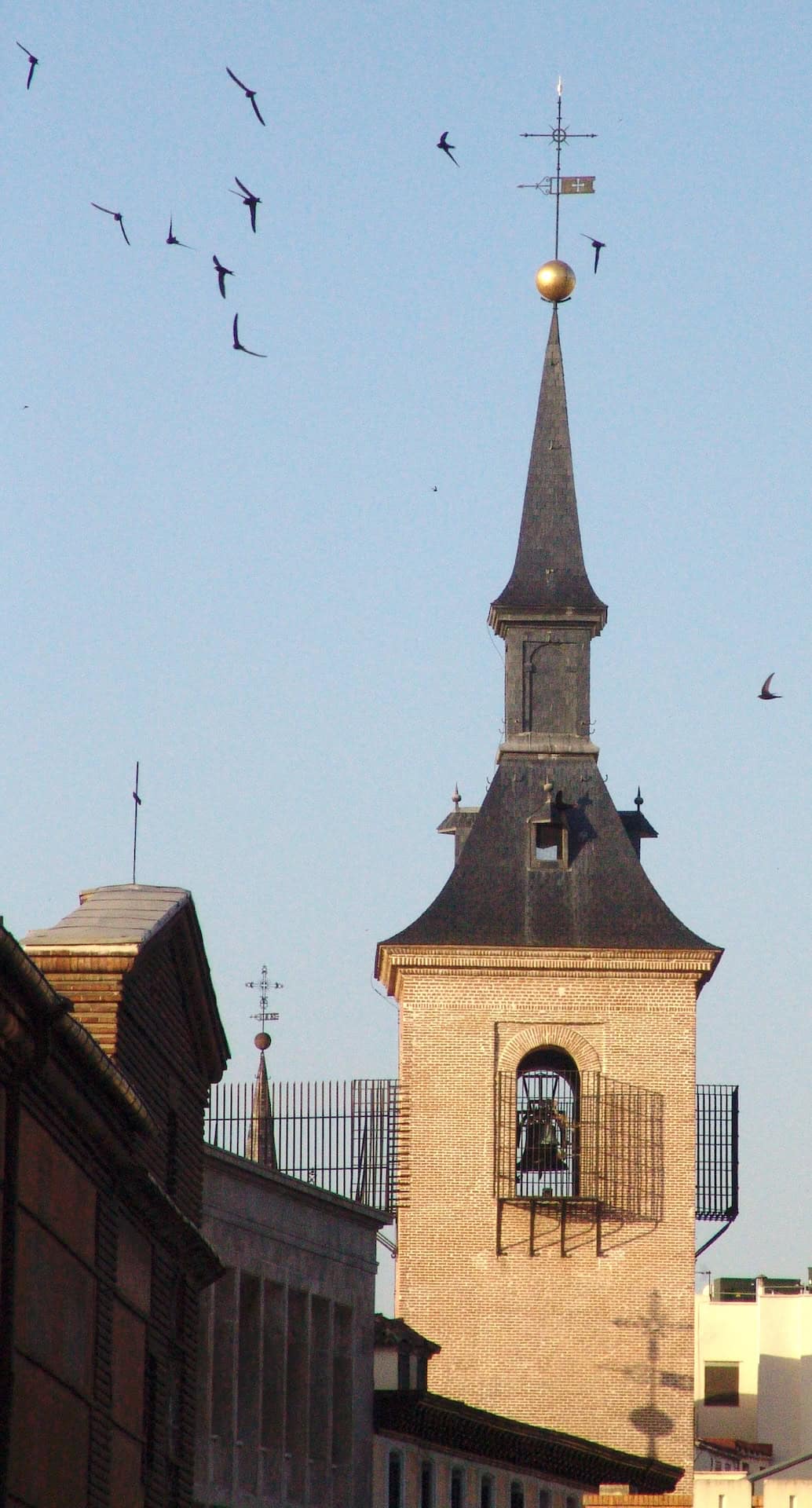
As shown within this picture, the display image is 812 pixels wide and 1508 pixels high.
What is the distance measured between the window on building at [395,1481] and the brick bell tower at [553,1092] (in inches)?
262

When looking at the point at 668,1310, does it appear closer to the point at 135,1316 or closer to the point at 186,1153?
the point at 186,1153

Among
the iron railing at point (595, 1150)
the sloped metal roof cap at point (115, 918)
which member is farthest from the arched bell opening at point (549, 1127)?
the sloped metal roof cap at point (115, 918)

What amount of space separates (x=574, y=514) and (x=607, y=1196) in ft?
39.3

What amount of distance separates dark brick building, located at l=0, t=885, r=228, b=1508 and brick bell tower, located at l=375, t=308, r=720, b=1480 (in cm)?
2254

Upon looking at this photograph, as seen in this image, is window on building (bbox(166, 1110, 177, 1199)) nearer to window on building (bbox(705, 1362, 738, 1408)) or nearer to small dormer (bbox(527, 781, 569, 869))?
small dormer (bbox(527, 781, 569, 869))

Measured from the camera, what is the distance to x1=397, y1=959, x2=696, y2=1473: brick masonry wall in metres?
49.9

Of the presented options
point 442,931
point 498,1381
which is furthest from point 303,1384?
point 442,931

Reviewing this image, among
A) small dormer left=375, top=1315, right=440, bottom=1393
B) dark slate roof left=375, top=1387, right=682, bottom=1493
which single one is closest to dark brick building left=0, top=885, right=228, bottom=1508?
dark slate roof left=375, top=1387, right=682, bottom=1493

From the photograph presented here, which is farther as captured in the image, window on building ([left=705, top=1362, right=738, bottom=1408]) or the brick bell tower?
window on building ([left=705, top=1362, right=738, bottom=1408])

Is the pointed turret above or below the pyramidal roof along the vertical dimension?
below

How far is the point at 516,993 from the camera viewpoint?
5216 cm

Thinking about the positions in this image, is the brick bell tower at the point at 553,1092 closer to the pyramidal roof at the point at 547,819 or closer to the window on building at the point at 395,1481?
the pyramidal roof at the point at 547,819

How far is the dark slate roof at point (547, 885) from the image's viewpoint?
52625 millimetres

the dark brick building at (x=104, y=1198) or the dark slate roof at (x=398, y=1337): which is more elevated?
the dark slate roof at (x=398, y=1337)
